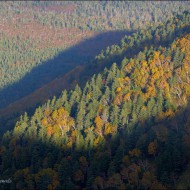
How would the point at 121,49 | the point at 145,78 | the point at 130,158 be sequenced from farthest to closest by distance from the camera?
1. the point at 121,49
2. the point at 145,78
3. the point at 130,158

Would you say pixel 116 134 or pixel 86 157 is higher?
pixel 116 134

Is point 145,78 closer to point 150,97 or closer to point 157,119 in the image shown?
point 150,97

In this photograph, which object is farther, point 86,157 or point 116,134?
point 116,134

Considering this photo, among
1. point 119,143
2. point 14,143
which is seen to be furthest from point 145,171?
point 14,143
